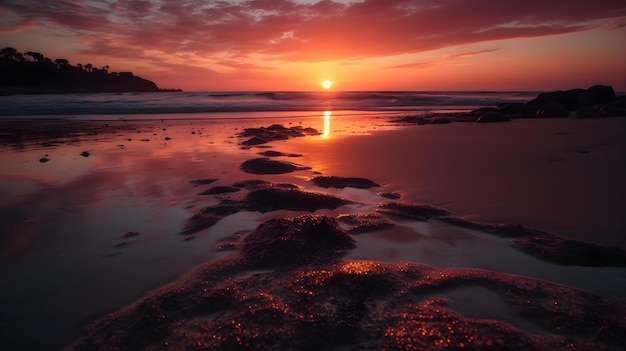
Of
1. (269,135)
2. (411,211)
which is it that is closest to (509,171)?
(411,211)

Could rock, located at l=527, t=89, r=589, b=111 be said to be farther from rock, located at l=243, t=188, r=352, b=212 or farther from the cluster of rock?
rock, located at l=243, t=188, r=352, b=212

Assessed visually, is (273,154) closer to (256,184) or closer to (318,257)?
(256,184)

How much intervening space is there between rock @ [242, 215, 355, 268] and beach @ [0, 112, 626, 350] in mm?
12

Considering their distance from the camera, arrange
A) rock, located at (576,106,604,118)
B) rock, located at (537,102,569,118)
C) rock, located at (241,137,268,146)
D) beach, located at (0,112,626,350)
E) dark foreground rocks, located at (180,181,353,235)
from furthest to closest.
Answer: rock, located at (537,102,569,118) < rock, located at (576,106,604,118) < rock, located at (241,137,268,146) < dark foreground rocks, located at (180,181,353,235) < beach, located at (0,112,626,350)

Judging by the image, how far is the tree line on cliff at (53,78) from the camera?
2364 inches

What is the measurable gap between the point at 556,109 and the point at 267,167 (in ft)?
44.2

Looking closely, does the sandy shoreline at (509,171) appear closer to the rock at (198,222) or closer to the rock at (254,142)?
the rock at (254,142)

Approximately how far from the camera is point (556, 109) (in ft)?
44.2

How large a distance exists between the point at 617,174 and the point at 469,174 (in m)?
1.80

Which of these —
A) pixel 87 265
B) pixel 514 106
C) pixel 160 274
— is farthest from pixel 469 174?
pixel 514 106

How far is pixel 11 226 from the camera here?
315cm

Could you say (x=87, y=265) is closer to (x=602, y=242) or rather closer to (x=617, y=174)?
(x=602, y=242)

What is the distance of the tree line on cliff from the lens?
60034 millimetres

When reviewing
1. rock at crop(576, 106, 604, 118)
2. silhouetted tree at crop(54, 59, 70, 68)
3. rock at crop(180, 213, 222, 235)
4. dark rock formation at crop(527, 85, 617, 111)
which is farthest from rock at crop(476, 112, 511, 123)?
silhouetted tree at crop(54, 59, 70, 68)
